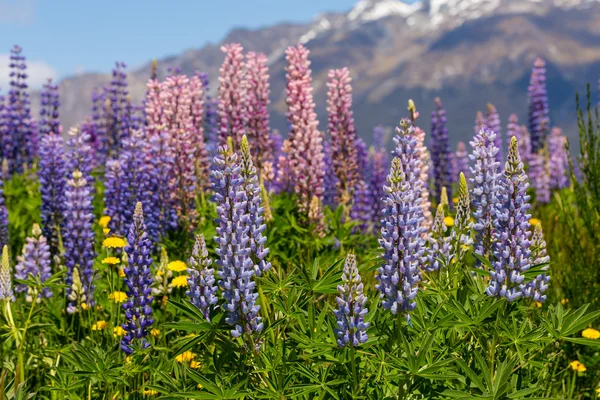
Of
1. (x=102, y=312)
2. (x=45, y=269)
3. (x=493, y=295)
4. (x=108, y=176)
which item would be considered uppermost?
(x=108, y=176)

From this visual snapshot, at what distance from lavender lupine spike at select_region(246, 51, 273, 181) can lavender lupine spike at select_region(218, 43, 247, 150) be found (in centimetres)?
14

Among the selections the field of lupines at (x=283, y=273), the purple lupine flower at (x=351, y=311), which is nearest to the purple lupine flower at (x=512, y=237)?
the field of lupines at (x=283, y=273)

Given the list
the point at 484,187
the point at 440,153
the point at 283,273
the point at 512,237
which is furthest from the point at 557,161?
the point at 283,273

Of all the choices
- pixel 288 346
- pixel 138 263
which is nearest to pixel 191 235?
pixel 138 263

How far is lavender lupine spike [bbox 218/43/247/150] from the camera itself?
→ 7203 mm

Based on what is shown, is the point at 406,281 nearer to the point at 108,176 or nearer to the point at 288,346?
the point at 288,346

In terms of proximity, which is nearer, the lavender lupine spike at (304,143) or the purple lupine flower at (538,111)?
the lavender lupine spike at (304,143)

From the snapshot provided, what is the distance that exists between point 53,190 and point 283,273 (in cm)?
365

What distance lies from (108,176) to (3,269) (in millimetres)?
2595

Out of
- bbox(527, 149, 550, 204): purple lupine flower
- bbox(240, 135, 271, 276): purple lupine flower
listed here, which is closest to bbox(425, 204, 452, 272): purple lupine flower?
bbox(240, 135, 271, 276): purple lupine flower

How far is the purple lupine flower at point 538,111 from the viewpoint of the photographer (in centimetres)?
1364

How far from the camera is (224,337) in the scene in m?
3.10

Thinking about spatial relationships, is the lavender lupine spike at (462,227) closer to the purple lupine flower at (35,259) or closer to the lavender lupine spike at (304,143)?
the lavender lupine spike at (304,143)

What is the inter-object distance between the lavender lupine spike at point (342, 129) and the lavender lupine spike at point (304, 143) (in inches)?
22.8
